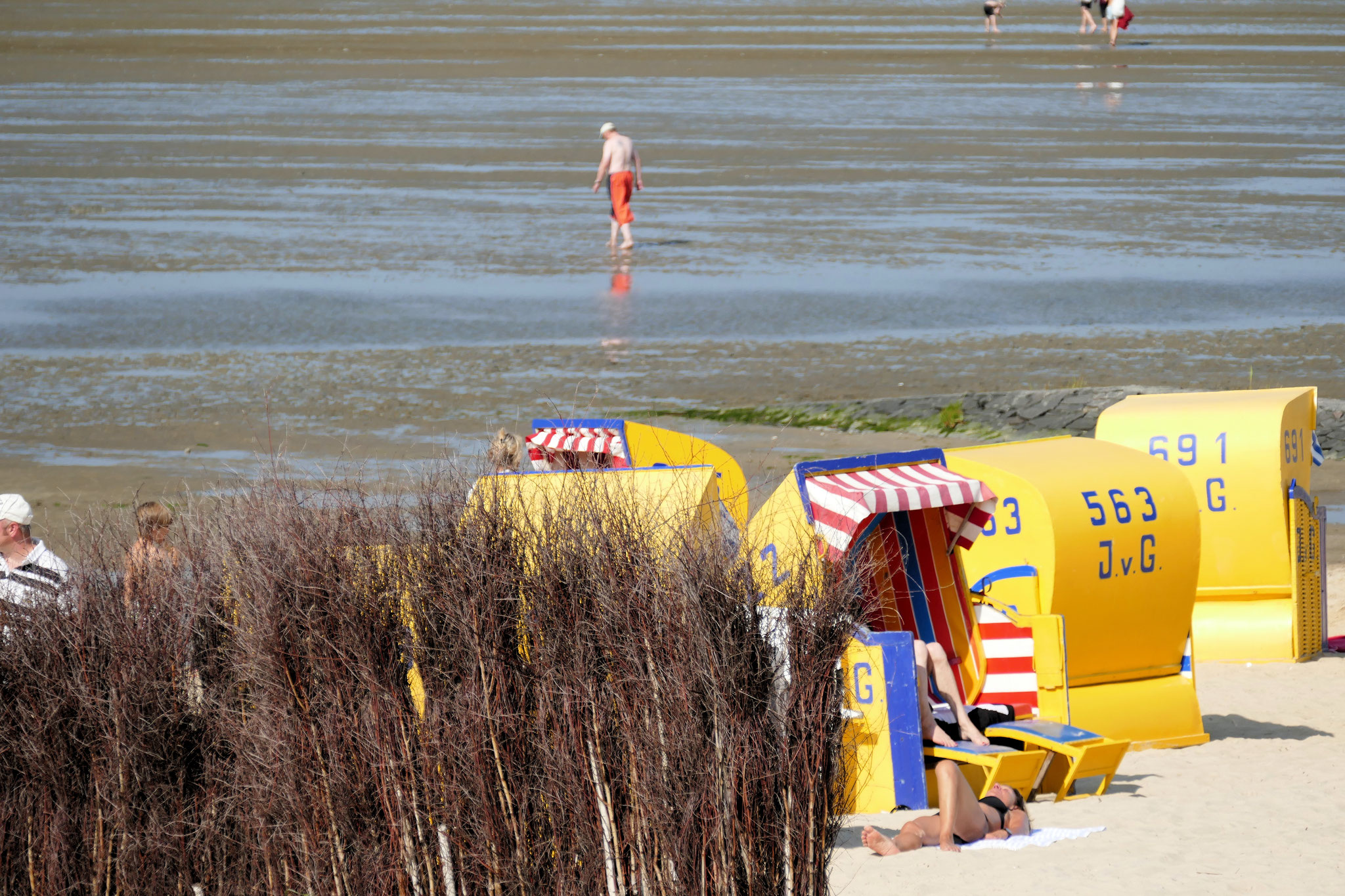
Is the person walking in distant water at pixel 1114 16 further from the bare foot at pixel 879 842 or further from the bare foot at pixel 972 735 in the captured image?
the bare foot at pixel 879 842

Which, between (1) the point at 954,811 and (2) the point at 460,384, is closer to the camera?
(1) the point at 954,811

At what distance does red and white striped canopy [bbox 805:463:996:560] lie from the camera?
25.5 feet

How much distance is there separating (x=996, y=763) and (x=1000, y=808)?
0.32 meters

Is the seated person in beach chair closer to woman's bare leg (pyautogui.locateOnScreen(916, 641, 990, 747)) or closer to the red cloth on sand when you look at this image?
woman's bare leg (pyautogui.locateOnScreen(916, 641, 990, 747))

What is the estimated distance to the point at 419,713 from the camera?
17.6 ft

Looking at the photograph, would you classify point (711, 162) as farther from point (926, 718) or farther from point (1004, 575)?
point (926, 718)

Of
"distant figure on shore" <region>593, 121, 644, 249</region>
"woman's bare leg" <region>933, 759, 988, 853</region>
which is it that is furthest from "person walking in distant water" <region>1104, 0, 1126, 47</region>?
"woman's bare leg" <region>933, 759, 988, 853</region>

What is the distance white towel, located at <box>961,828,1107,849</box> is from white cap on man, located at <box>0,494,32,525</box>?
14.4 ft

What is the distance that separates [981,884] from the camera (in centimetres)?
656

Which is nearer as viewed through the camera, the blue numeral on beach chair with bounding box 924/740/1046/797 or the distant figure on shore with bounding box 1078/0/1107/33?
the blue numeral on beach chair with bounding box 924/740/1046/797

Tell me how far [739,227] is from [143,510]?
671 inches

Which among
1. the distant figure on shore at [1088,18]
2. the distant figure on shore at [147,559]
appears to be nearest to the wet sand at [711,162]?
the distant figure on shore at [1088,18]

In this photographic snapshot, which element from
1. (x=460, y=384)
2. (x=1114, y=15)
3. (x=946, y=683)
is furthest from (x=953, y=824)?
(x=1114, y=15)

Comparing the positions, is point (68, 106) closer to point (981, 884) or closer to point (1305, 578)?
point (1305, 578)
